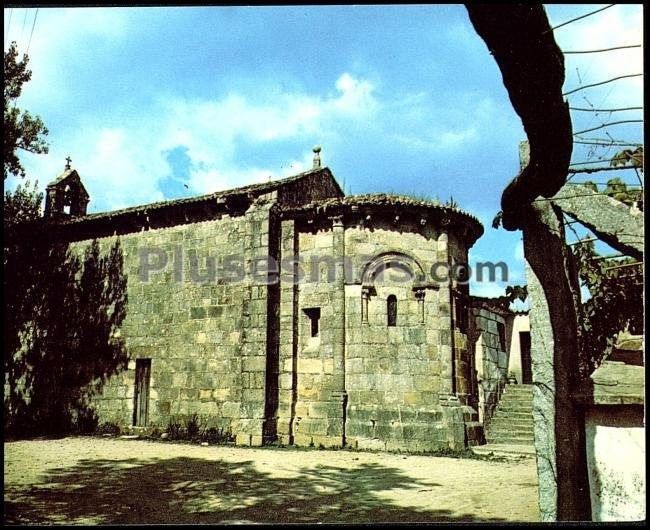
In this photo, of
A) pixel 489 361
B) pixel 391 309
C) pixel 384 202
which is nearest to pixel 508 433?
pixel 489 361

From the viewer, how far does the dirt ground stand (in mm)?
6418

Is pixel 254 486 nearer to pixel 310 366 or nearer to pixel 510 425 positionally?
pixel 310 366

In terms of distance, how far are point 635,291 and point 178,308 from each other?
33.2 feet

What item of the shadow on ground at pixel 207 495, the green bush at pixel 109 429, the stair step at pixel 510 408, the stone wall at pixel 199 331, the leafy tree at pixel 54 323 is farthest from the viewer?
the stair step at pixel 510 408

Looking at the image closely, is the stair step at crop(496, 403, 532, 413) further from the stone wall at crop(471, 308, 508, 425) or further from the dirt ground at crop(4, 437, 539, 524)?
the dirt ground at crop(4, 437, 539, 524)

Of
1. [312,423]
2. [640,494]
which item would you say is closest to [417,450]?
[312,423]

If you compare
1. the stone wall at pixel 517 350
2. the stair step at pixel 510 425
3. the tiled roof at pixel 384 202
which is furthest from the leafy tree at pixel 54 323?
the stone wall at pixel 517 350

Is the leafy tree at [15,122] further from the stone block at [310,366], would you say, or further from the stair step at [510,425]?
the stair step at [510,425]

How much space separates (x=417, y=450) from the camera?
11562 millimetres

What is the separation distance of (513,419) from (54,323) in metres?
13.1

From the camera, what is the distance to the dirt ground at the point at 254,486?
6418 millimetres

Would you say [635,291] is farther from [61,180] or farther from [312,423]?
[61,180]

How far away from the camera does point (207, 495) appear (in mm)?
7426

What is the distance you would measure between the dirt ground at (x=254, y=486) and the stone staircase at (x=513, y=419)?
120 inches
